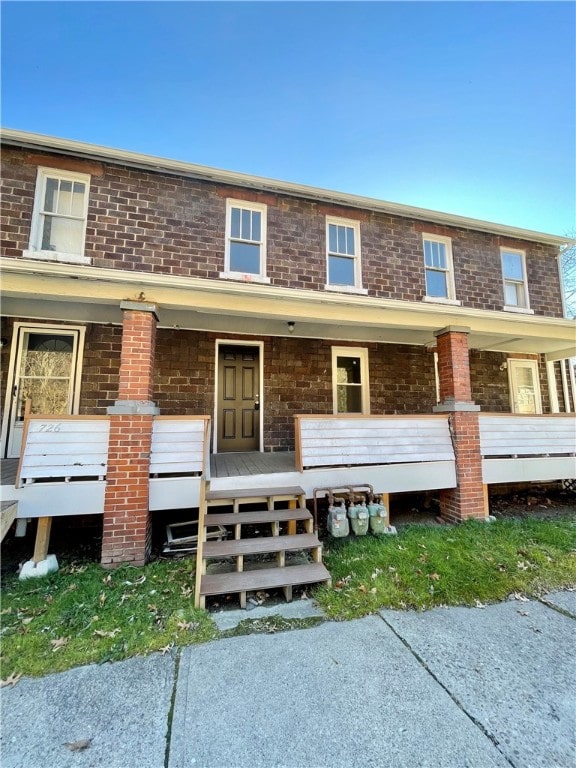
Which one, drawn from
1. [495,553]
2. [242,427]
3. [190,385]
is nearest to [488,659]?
[495,553]

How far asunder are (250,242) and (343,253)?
1860 mm

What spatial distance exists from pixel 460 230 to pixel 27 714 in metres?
9.33

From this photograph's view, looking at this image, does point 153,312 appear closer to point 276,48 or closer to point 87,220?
point 87,220

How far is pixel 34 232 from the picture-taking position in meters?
5.06

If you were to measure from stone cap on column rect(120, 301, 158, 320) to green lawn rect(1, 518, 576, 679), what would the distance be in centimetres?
327

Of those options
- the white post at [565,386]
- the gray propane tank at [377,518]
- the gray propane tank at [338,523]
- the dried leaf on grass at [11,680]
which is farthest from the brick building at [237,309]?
the dried leaf on grass at [11,680]

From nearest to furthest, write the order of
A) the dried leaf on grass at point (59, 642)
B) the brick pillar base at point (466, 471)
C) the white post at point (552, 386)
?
the dried leaf on grass at point (59, 642), the brick pillar base at point (466, 471), the white post at point (552, 386)

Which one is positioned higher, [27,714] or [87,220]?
[87,220]

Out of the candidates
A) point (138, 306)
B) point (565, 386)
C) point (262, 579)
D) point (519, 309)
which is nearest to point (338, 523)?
point (262, 579)

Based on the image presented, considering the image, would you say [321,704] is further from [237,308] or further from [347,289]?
[347,289]

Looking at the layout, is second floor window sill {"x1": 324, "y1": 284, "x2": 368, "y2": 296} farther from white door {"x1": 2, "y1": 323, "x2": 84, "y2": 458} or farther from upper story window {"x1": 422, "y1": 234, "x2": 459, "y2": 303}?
white door {"x1": 2, "y1": 323, "x2": 84, "y2": 458}

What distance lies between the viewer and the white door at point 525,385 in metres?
8.42

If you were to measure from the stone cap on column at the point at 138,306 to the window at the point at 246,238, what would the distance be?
1.88 metres

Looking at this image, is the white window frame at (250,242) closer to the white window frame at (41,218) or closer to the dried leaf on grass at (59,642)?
the white window frame at (41,218)
